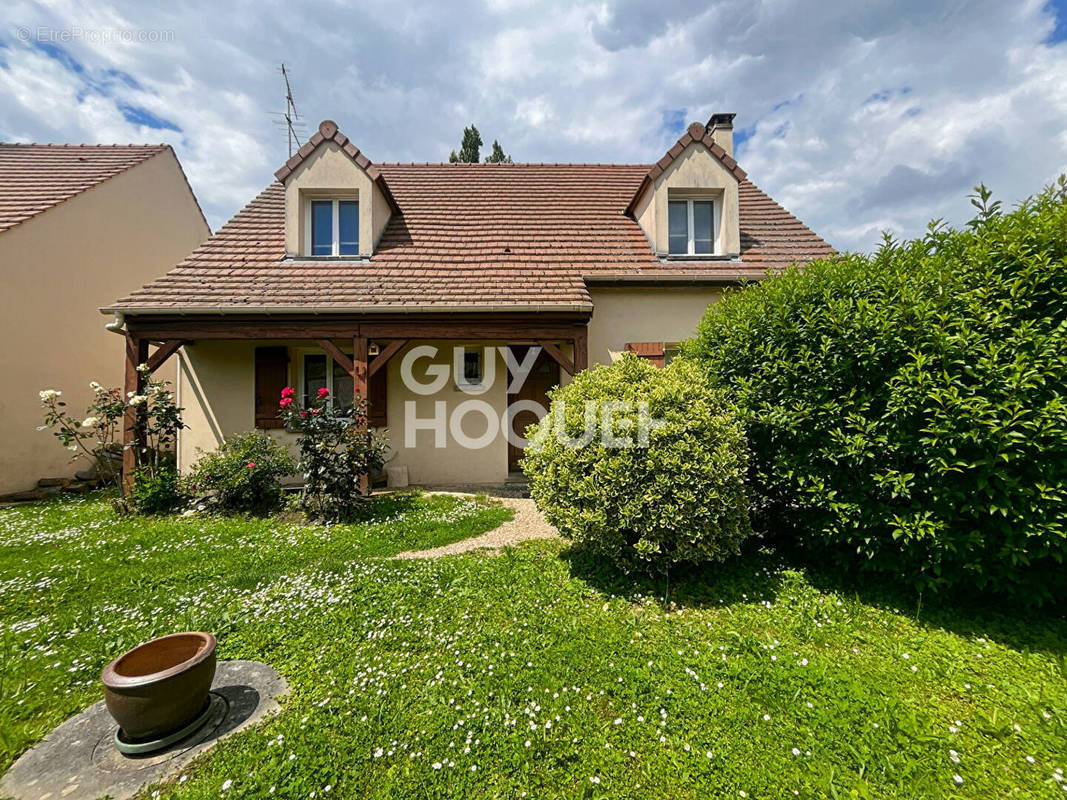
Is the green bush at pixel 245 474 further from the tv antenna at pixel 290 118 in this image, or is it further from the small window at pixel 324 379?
the tv antenna at pixel 290 118

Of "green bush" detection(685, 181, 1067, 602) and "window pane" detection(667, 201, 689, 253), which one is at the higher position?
"window pane" detection(667, 201, 689, 253)

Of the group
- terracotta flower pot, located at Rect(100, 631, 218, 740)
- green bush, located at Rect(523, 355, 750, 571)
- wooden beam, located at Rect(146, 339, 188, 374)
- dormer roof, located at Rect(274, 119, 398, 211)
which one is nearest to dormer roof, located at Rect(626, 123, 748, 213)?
dormer roof, located at Rect(274, 119, 398, 211)

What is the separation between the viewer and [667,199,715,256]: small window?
7.95 metres

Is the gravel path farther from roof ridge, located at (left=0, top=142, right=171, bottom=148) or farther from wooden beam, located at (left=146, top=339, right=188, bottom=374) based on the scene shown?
roof ridge, located at (left=0, top=142, right=171, bottom=148)

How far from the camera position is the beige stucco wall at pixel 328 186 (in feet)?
24.8

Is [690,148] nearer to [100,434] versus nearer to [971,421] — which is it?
[971,421]

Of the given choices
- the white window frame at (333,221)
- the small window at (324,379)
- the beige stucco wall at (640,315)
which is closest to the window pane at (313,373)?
A: the small window at (324,379)

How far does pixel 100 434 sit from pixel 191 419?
1398mm

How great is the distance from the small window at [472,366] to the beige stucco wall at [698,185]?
13.4 ft

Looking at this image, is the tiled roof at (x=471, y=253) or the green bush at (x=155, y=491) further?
the tiled roof at (x=471, y=253)

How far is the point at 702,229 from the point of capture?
798cm

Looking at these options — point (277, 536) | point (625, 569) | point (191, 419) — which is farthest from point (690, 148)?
point (191, 419)

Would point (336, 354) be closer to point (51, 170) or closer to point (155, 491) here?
point (155, 491)

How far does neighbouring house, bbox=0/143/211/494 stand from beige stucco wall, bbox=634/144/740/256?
11.9 metres
